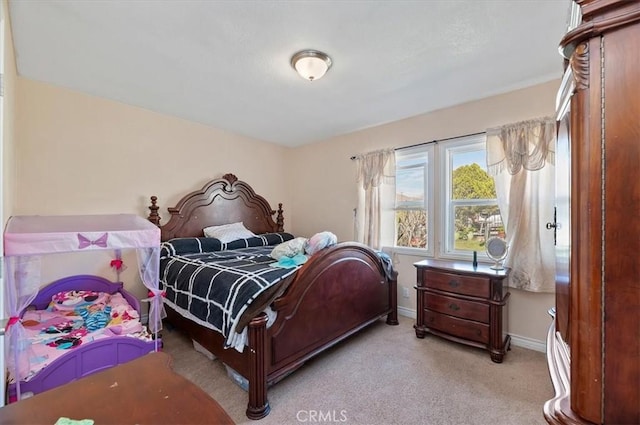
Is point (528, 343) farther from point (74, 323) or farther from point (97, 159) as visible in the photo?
point (97, 159)

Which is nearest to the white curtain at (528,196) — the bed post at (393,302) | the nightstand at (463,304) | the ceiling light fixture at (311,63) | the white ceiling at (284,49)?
the nightstand at (463,304)

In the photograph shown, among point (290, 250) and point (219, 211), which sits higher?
point (219, 211)

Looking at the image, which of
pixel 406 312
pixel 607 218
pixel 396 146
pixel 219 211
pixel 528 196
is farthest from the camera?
pixel 219 211

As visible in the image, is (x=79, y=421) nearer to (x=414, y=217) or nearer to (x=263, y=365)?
(x=263, y=365)

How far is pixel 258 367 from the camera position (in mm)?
1689

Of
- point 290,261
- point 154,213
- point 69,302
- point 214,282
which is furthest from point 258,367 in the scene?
point 154,213

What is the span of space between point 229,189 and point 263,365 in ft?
8.48

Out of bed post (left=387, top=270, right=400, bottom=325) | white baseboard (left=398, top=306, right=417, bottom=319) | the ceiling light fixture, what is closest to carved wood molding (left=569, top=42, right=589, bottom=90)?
the ceiling light fixture

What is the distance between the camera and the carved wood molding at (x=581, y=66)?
0.60 meters

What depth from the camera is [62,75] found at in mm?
2328

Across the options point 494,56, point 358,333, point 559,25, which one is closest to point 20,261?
point 358,333

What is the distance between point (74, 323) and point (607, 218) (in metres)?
3.00
